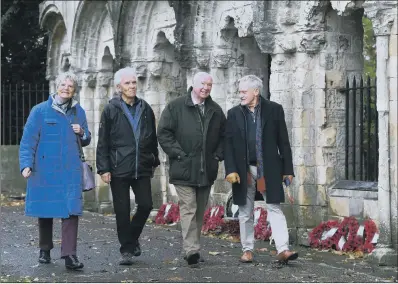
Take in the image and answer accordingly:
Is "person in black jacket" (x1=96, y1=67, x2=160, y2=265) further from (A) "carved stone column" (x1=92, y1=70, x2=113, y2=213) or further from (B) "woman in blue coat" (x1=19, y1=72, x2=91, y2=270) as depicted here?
(A) "carved stone column" (x1=92, y1=70, x2=113, y2=213)

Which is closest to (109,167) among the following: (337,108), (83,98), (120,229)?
(120,229)

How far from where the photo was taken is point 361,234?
13.0m

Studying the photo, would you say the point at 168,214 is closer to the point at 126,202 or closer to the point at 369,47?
the point at 126,202

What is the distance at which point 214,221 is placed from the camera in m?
15.8

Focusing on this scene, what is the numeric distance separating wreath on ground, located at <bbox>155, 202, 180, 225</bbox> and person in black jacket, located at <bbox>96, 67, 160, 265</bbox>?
6.06 m

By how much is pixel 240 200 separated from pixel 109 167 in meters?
1.37

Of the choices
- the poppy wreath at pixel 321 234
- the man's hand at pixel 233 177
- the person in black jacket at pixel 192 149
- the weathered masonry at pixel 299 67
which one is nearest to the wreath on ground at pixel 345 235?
the poppy wreath at pixel 321 234

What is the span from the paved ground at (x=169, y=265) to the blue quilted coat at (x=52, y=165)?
0.64 metres

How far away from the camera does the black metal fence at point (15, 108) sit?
24703 mm

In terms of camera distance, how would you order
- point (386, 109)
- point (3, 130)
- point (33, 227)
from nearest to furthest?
point (386, 109) → point (33, 227) → point (3, 130)

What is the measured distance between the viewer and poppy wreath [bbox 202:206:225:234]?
15.6 meters

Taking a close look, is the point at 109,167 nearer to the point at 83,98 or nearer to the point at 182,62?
the point at 182,62

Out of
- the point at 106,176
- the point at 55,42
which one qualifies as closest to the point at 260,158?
the point at 106,176

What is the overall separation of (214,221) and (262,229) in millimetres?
1293
